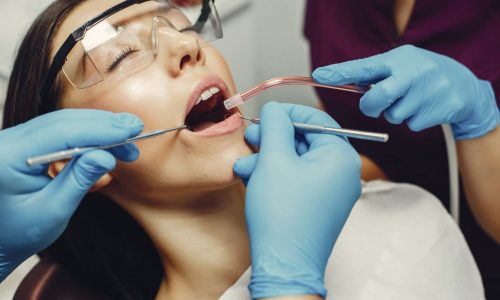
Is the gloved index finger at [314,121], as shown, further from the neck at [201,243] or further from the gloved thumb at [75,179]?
the gloved thumb at [75,179]

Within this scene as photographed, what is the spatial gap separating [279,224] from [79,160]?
15.0 inches

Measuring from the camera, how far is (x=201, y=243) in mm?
1130

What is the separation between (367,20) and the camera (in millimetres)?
1494

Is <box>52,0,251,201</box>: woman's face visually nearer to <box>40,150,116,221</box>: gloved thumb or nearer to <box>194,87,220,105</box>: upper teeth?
<box>194,87,220,105</box>: upper teeth

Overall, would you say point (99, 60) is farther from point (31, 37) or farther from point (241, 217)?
point (241, 217)

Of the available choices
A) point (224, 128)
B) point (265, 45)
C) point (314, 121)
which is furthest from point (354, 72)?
point (265, 45)

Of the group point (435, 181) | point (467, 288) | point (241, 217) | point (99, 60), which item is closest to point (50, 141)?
point (99, 60)

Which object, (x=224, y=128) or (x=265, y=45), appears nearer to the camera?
(x=224, y=128)

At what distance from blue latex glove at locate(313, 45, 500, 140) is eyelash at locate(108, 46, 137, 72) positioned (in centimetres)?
41

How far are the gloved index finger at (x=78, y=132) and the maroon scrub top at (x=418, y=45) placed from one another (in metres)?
0.86

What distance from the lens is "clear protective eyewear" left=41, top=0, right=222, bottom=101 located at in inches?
39.2

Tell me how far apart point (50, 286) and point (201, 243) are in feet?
1.51

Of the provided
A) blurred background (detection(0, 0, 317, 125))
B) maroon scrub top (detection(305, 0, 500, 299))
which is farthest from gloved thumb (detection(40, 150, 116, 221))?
blurred background (detection(0, 0, 317, 125))

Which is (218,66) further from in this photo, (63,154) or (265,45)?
(265,45)
